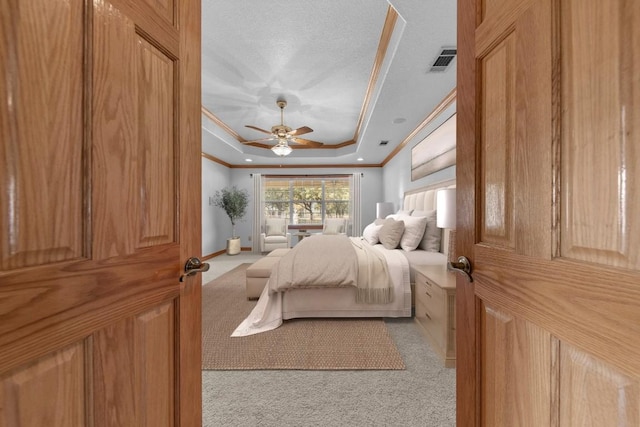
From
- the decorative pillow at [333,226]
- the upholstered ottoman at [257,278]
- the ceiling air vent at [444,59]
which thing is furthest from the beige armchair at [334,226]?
the ceiling air vent at [444,59]

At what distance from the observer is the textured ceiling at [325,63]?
216cm

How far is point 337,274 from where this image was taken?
2566 mm

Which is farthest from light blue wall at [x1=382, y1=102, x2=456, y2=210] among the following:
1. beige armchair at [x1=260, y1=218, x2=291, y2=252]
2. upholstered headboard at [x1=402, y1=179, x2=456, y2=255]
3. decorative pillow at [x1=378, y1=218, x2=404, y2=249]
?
beige armchair at [x1=260, y1=218, x2=291, y2=252]

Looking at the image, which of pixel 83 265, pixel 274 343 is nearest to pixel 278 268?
pixel 274 343

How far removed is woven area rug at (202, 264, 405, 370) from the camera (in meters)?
1.93

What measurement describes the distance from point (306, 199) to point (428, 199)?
14.3 ft

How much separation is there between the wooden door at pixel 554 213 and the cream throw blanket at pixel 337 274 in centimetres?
170

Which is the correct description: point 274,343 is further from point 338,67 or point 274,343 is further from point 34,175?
point 338,67

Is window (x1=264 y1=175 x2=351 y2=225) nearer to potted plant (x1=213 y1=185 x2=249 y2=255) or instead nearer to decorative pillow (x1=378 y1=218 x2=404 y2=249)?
potted plant (x1=213 y1=185 x2=249 y2=255)

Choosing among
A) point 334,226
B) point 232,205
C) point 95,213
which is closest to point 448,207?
point 95,213

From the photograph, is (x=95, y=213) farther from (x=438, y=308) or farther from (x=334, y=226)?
(x=334, y=226)

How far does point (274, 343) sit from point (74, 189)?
6.65 feet

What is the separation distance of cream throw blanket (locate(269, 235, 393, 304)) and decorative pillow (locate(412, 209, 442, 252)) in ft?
2.80

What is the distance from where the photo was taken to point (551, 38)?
583 mm
